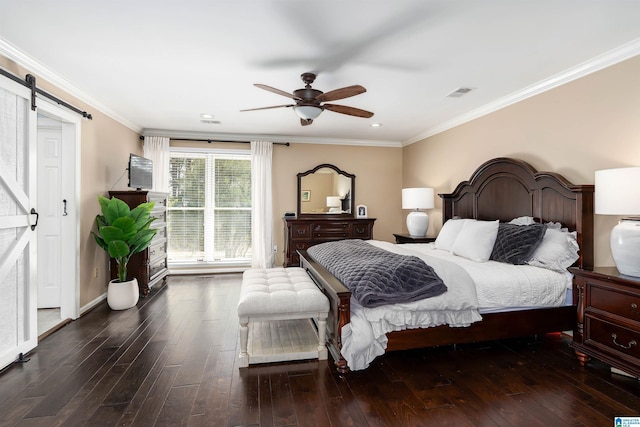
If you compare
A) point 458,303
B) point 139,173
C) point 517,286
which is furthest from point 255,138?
point 517,286

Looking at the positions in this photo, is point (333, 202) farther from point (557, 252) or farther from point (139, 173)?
point (557, 252)

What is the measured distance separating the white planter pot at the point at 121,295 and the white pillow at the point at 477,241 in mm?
3780

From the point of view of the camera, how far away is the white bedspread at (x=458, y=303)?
2.44 m

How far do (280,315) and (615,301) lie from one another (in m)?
2.41

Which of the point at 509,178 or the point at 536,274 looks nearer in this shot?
the point at 536,274

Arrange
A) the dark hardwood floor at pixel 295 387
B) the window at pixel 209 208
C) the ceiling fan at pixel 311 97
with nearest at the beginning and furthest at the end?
the dark hardwood floor at pixel 295 387 < the ceiling fan at pixel 311 97 < the window at pixel 209 208

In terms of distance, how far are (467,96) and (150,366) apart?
4144mm

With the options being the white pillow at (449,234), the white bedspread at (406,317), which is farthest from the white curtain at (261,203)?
the white bedspread at (406,317)

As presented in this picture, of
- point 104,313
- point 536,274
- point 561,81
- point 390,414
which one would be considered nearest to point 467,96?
point 561,81

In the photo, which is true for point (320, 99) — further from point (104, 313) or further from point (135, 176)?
point (104, 313)

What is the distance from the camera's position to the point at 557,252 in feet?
9.83

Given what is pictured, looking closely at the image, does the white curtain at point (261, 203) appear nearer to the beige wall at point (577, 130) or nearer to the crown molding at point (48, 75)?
the crown molding at point (48, 75)

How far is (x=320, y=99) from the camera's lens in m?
3.04

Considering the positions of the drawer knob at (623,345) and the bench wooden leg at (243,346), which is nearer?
Result: the drawer knob at (623,345)
